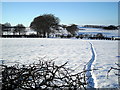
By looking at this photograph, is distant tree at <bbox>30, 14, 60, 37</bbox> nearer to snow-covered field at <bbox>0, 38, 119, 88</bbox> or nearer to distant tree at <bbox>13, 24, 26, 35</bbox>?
distant tree at <bbox>13, 24, 26, 35</bbox>

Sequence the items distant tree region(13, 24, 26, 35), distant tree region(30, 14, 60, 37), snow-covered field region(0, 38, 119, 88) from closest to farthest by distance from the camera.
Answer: snow-covered field region(0, 38, 119, 88), distant tree region(30, 14, 60, 37), distant tree region(13, 24, 26, 35)

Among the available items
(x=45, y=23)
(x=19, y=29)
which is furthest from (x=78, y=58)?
(x=19, y=29)

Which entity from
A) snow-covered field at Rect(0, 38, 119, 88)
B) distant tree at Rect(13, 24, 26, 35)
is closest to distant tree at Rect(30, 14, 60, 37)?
distant tree at Rect(13, 24, 26, 35)

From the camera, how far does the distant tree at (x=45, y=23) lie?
61.9 meters

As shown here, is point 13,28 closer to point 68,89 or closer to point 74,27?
point 74,27

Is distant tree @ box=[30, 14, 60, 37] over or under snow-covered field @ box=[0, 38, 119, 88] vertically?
over

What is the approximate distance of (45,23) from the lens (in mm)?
61688

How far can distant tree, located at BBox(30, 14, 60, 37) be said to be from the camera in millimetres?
61906

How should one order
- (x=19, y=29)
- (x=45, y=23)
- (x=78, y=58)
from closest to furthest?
(x=78, y=58)
(x=45, y=23)
(x=19, y=29)

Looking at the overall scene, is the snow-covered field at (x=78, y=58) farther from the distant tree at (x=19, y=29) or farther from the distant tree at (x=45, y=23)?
the distant tree at (x=19, y=29)

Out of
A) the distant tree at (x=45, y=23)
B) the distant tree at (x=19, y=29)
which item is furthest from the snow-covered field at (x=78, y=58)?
the distant tree at (x=19, y=29)

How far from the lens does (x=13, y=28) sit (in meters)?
81.9

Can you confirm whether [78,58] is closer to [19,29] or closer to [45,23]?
[45,23]

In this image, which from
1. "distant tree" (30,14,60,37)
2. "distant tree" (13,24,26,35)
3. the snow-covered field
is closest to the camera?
the snow-covered field
